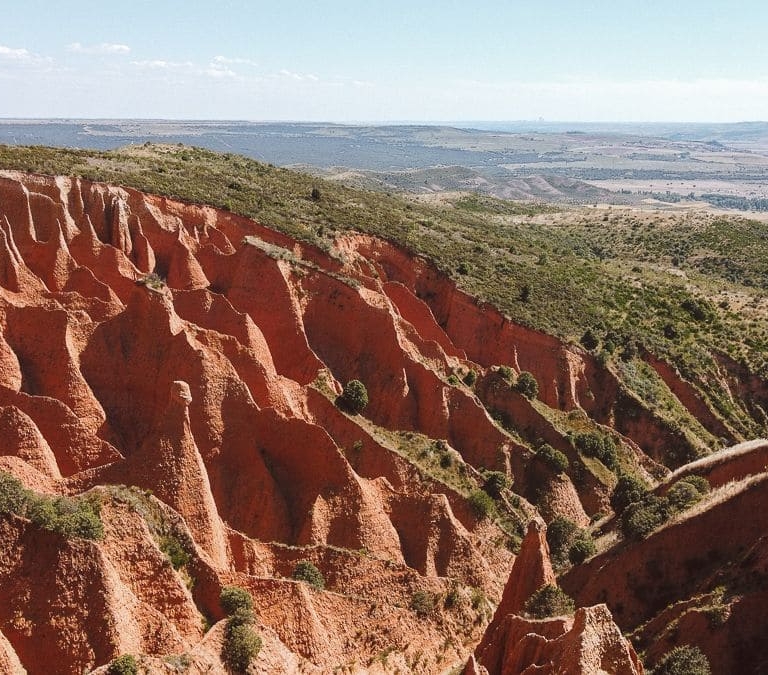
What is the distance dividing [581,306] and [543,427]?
2258cm

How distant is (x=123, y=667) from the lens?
19.9m

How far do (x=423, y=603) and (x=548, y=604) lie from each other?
5.30 m

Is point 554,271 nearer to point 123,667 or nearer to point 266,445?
point 266,445

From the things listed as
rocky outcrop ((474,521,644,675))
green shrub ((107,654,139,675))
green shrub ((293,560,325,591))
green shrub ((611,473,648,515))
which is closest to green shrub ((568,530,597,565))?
green shrub ((611,473,648,515))

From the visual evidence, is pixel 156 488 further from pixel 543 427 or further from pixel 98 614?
pixel 543 427

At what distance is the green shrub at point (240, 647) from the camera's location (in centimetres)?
2222

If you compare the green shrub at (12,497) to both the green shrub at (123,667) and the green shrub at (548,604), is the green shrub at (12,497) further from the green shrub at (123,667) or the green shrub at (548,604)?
the green shrub at (548,604)

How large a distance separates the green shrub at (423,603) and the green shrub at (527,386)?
23052mm

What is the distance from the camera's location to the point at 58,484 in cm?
2789

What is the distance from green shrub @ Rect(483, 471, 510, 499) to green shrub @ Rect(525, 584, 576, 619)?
11.6 metres

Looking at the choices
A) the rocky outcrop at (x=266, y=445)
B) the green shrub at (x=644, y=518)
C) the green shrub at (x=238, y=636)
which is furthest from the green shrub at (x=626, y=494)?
the green shrub at (x=238, y=636)

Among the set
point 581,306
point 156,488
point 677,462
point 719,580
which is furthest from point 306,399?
point 581,306

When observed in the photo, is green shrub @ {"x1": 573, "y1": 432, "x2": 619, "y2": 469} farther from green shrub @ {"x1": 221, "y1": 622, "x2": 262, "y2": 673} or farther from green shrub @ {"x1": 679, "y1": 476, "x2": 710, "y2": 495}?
green shrub @ {"x1": 221, "y1": 622, "x2": 262, "y2": 673}

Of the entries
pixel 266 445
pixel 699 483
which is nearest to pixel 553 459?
pixel 699 483
